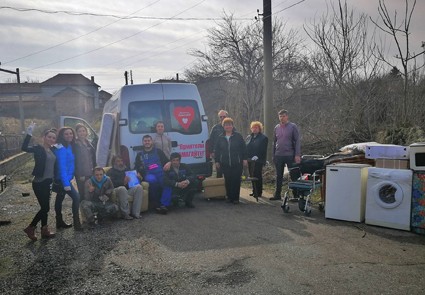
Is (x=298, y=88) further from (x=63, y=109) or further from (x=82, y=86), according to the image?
(x=82, y=86)

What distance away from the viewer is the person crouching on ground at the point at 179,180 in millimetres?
7078

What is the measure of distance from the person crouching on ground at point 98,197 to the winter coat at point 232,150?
253 cm

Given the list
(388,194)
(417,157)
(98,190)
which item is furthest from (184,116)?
A: (417,157)

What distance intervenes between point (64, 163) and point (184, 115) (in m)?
3.04

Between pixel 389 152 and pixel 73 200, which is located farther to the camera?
pixel 73 200

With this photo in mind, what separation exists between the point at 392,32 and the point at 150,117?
22.1 feet

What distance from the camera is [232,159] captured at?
7.72m

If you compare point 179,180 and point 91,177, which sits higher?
point 91,177

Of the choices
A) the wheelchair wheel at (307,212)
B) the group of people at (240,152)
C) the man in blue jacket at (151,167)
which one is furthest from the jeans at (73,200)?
the wheelchair wheel at (307,212)

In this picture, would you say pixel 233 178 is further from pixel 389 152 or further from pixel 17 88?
pixel 17 88

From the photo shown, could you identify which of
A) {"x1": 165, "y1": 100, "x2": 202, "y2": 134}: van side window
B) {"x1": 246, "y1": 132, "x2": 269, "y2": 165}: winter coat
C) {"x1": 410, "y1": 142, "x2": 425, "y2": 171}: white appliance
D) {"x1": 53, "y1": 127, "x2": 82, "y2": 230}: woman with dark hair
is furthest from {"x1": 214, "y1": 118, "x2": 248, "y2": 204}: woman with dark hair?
{"x1": 410, "y1": 142, "x2": 425, "y2": 171}: white appliance

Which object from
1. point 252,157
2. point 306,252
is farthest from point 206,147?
point 306,252

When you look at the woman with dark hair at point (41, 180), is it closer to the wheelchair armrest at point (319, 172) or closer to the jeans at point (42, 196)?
the jeans at point (42, 196)

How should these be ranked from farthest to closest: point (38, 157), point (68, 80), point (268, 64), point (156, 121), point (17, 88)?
point (68, 80) < point (17, 88) < point (268, 64) < point (156, 121) < point (38, 157)
